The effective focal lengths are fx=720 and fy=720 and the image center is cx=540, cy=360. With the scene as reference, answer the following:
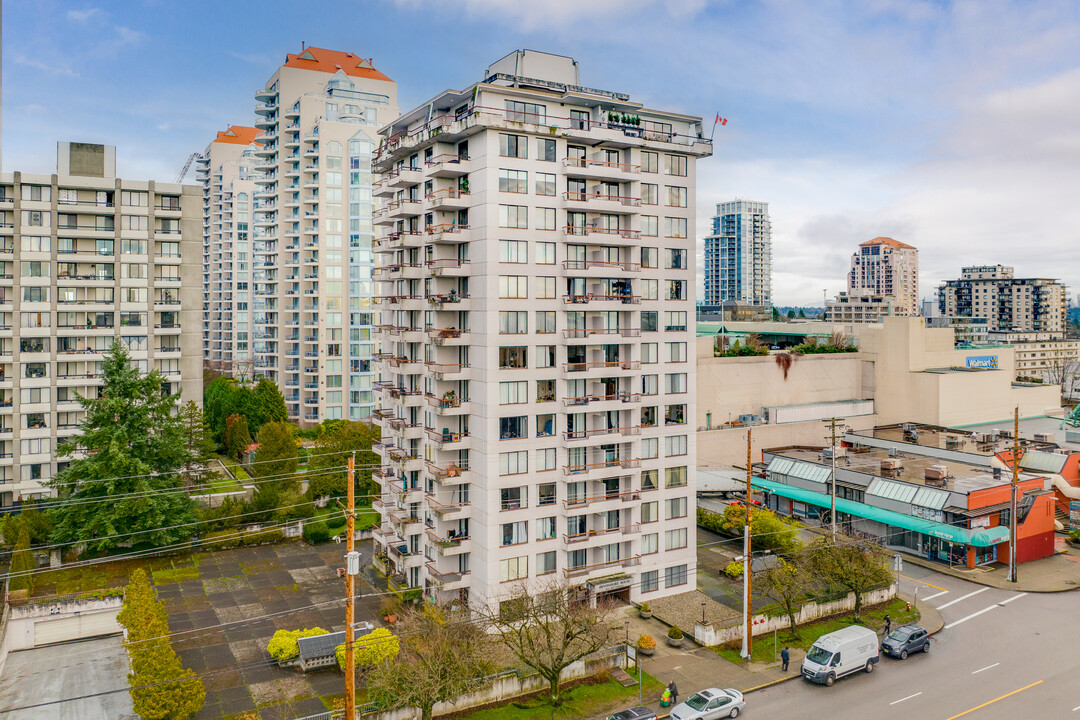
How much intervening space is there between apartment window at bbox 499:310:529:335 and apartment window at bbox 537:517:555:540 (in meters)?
13.3

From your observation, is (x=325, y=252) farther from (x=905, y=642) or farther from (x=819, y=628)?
(x=905, y=642)

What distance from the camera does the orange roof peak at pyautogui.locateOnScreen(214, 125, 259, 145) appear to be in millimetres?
190500

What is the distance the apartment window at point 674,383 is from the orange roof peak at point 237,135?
168 meters

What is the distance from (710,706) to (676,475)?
2043 cm

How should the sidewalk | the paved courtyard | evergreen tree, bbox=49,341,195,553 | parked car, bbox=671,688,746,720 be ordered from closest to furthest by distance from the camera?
parked car, bbox=671,688,746,720 → the paved courtyard → the sidewalk → evergreen tree, bbox=49,341,195,553

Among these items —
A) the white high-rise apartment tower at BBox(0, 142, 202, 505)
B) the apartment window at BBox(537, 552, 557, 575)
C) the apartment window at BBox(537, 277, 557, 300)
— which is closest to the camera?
the apartment window at BBox(537, 277, 557, 300)

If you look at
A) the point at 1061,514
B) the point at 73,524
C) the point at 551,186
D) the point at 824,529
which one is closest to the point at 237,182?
the point at 73,524

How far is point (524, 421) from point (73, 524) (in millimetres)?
41391

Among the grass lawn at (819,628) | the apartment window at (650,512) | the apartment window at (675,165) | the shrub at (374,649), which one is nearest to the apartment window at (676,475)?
the apartment window at (650,512)

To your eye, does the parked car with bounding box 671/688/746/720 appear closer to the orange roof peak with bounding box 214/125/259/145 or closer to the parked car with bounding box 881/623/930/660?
the parked car with bounding box 881/623/930/660

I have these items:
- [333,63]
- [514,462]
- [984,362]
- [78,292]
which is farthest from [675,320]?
[333,63]

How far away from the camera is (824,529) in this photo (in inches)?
2638

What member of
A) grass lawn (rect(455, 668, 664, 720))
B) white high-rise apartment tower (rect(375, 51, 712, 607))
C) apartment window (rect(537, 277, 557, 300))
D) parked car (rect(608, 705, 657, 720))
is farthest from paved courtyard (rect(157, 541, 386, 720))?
apartment window (rect(537, 277, 557, 300))

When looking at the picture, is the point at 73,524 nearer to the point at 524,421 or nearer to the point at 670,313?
the point at 524,421
